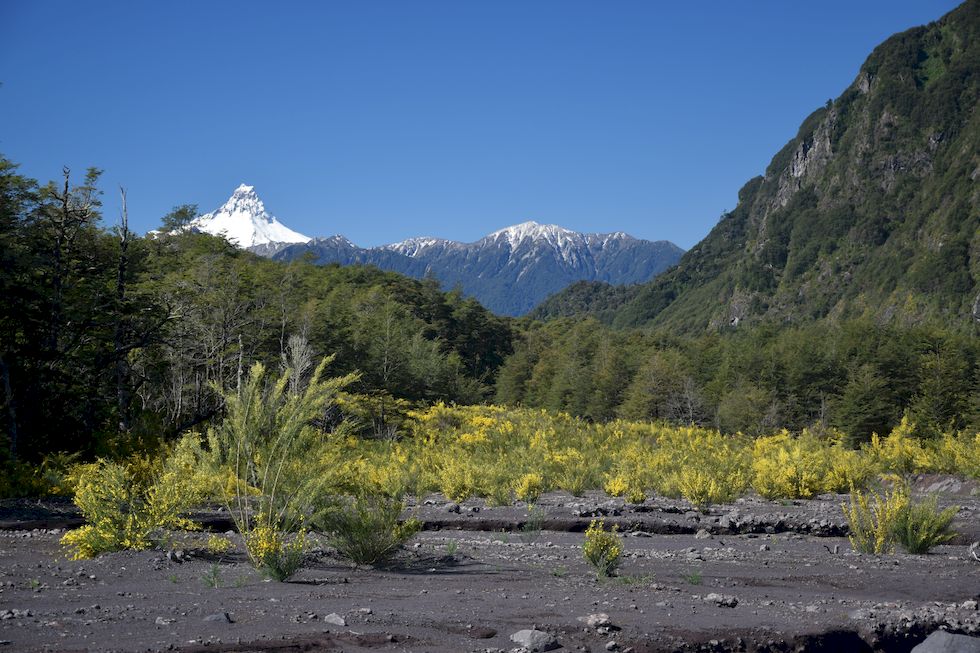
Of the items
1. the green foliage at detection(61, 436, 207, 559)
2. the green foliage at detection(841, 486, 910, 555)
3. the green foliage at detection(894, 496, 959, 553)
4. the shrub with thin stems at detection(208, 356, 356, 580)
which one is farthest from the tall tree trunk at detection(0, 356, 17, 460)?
the green foliage at detection(894, 496, 959, 553)

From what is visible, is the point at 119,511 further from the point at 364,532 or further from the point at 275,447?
the point at 364,532

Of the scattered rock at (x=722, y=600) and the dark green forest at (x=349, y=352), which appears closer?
the scattered rock at (x=722, y=600)

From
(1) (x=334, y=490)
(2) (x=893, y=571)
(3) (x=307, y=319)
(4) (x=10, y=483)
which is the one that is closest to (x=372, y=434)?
(3) (x=307, y=319)

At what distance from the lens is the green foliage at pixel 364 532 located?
26.9 ft

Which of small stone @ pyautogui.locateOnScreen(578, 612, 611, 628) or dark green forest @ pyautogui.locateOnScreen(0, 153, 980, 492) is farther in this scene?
dark green forest @ pyautogui.locateOnScreen(0, 153, 980, 492)

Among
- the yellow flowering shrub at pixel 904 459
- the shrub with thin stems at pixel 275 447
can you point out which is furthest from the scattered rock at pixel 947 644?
the yellow flowering shrub at pixel 904 459

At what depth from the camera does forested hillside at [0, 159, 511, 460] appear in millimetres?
14383

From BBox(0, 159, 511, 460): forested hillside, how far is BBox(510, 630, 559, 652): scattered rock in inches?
168

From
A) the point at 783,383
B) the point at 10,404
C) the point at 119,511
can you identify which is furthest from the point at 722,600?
the point at 783,383

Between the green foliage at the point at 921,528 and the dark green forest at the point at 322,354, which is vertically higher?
the dark green forest at the point at 322,354

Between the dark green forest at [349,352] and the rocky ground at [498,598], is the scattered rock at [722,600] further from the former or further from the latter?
the dark green forest at [349,352]

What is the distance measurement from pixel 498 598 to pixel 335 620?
159 cm

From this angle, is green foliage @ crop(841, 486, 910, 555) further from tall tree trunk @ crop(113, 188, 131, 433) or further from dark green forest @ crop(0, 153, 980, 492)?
tall tree trunk @ crop(113, 188, 131, 433)

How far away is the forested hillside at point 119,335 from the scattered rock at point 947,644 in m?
6.58
